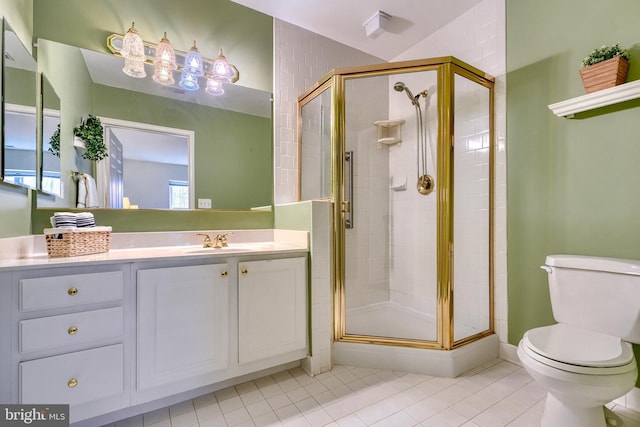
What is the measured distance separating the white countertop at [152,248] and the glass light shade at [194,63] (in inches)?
44.2

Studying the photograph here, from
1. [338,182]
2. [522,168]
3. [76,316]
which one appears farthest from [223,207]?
[522,168]

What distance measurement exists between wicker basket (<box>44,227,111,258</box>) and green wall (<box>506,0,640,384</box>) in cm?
258

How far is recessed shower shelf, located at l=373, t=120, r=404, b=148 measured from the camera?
2.68 m

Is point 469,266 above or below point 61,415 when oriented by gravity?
above

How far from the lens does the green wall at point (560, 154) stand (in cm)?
153

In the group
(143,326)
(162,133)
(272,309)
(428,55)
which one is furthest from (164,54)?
(428,55)

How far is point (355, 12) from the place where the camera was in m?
2.34

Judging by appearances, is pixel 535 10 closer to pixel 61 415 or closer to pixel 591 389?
pixel 591 389

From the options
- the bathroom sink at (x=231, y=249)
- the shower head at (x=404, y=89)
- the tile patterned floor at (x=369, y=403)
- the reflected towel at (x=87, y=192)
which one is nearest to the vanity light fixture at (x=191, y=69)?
the reflected towel at (x=87, y=192)

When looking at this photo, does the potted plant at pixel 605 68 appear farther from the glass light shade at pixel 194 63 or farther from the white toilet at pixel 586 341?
the glass light shade at pixel 194 63

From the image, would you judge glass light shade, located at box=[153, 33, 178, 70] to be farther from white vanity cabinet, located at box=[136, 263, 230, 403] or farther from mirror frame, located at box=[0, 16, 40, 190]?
white vanity cabinet, located at box=[136, 263, 230, 403]

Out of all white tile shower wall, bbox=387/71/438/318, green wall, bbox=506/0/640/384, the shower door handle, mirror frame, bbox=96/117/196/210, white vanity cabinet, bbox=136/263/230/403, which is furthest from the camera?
white tile shower wall, bbox=387/71/438/318

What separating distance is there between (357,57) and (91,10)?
2099mm

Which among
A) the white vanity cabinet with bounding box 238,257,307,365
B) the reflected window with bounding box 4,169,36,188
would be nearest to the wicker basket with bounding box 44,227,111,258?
the reflected window with bounding box 4,169,36,188
